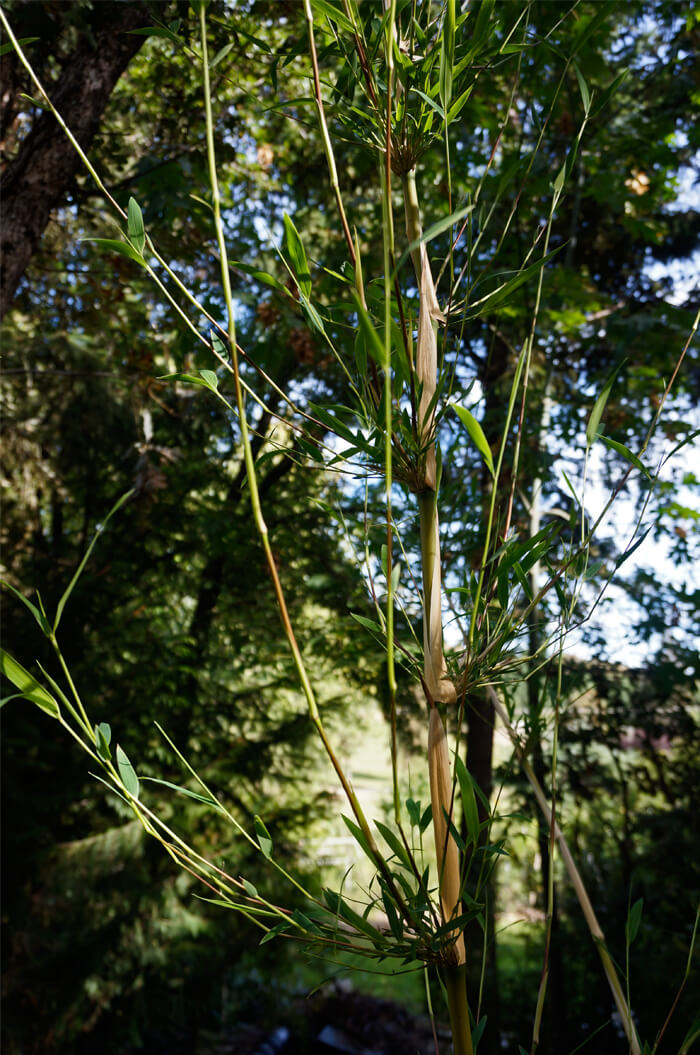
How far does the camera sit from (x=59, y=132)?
1.39 metres

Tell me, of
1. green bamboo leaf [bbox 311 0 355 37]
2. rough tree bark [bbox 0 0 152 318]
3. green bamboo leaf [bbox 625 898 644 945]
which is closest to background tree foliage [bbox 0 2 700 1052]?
rough tree bark [bbox 0 0 152 318]

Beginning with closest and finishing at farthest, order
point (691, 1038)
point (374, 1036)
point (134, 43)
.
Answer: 1. point (691, 1038)
2. point (134, 43)
3. point (374, 1036)

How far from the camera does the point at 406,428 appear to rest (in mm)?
388

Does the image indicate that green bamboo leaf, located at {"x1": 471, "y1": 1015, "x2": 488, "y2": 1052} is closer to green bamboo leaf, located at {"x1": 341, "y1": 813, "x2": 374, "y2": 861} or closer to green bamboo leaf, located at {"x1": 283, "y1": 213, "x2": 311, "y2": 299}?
green bamboo leaf, located at {"x1": 341, "y1": 813, "x2": 374, "y2": 861}

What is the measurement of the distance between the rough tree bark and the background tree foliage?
18.6 inches

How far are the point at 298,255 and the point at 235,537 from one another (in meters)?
2.89

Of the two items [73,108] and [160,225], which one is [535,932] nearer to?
[160,225]

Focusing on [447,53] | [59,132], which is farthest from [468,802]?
[59,132]

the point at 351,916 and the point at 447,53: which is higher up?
the point at 447,53

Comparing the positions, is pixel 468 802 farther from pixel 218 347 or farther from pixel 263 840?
pixel 218 347

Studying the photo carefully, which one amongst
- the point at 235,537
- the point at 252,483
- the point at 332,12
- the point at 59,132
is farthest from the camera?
the point at 235,537

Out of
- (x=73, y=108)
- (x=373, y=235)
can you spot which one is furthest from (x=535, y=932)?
(x=73, y=108)

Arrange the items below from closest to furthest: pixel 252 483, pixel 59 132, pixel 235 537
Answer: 1. pixel 252 483
2. pixel 59 132
3. pixel 235 537

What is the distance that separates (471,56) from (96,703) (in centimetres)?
297
